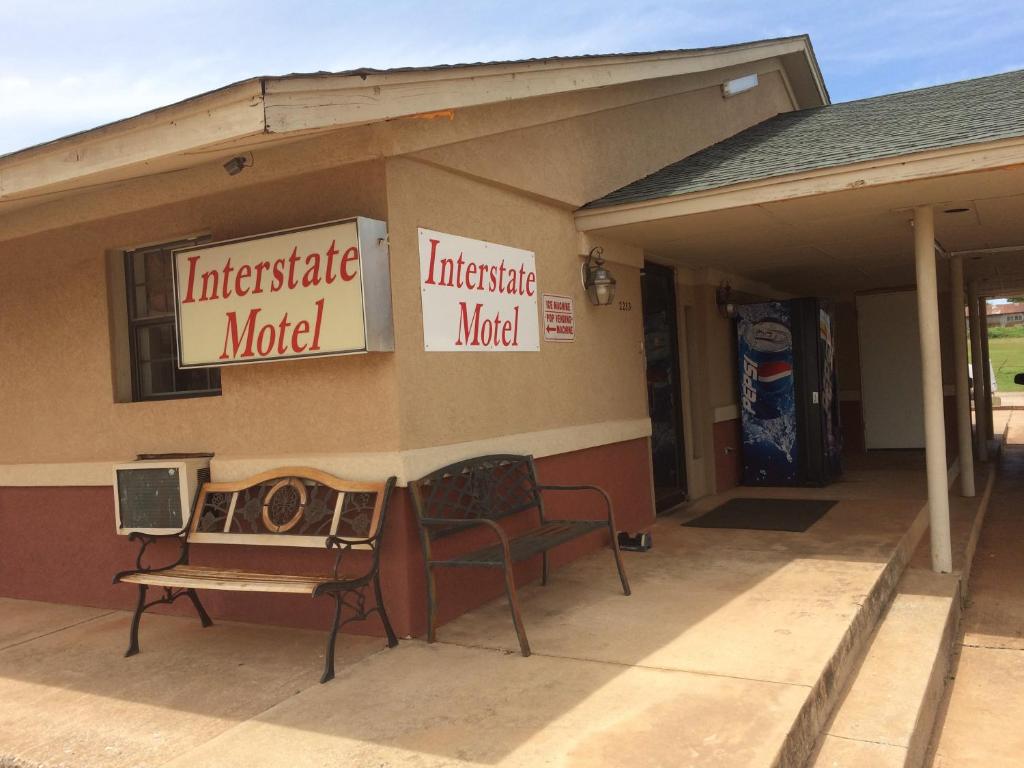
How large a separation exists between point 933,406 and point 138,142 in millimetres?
5299

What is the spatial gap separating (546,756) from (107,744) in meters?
1.90

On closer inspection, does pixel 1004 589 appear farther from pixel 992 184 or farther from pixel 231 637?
pixel 231 637

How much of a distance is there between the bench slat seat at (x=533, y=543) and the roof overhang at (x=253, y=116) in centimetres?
235

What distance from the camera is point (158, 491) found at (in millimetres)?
5395

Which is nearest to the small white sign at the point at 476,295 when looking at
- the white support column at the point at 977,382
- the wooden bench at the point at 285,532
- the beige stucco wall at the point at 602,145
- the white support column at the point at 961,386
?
the beige stucco wall at the point at 602,145

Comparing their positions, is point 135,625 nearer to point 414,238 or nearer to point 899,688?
point 414,238

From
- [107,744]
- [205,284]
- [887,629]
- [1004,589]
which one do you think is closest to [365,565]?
[107,744]

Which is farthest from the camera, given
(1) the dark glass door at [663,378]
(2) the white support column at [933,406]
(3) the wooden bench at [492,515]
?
(1) the dark glass door at [663,378]

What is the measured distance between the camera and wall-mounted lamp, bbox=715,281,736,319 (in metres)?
9.64

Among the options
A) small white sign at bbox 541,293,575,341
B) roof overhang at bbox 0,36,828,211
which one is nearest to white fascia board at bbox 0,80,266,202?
roof overhang at bbox 0,36,828,211

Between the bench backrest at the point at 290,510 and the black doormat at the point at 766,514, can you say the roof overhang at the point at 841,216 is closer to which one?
the black doormat at the point at 766,514

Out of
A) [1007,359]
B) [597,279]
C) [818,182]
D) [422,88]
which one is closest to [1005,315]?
[1007,359]

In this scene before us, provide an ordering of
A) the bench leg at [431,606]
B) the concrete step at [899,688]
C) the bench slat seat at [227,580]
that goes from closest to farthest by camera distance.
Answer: the concrete step at [899,688], the bench slat seat at [227,580], the bench leg at [431,606]

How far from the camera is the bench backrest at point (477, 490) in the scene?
496 centimetres
